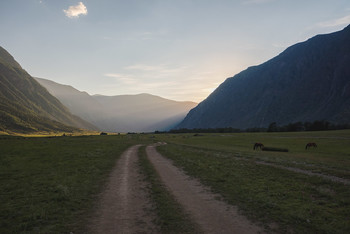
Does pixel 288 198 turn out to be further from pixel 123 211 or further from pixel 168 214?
pixel 123 211

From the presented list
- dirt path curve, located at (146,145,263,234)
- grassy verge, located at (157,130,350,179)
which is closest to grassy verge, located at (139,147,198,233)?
dirt path curve, located at (146,145,263,234)

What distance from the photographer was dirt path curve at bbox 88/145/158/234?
29.7ft

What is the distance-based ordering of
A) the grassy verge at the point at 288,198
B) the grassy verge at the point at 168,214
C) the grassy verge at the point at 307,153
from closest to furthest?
the grassy verge at the point at 168,214 < the grassy verge at the point at 288,198 < the grassy verge at the point at 307,153

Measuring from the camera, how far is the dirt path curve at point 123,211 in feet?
29.7

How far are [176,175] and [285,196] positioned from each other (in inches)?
373

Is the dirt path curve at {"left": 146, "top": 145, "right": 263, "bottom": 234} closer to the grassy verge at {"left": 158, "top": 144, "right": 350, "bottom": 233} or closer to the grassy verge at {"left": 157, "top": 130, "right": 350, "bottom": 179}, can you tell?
the grassy verge at {"left": 158, "top": 144, "right": 350, "bottom": 233}

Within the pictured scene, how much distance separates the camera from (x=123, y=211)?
11.1 meters

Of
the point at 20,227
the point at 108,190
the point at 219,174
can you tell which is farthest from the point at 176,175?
the point at 20,227

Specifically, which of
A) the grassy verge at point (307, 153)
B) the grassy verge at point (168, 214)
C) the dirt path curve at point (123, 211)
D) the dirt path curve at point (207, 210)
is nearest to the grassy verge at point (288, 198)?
the dirt path curve at point (207, 210)

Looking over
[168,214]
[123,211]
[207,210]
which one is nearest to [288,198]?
[207,210]

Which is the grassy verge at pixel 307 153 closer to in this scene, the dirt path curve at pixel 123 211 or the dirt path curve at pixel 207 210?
the dirt path curve at pixel 207 210

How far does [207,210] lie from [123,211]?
416cm

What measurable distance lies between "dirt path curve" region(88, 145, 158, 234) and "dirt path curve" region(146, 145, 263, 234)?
2015 millimetres

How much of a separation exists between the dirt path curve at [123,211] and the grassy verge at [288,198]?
487cm
